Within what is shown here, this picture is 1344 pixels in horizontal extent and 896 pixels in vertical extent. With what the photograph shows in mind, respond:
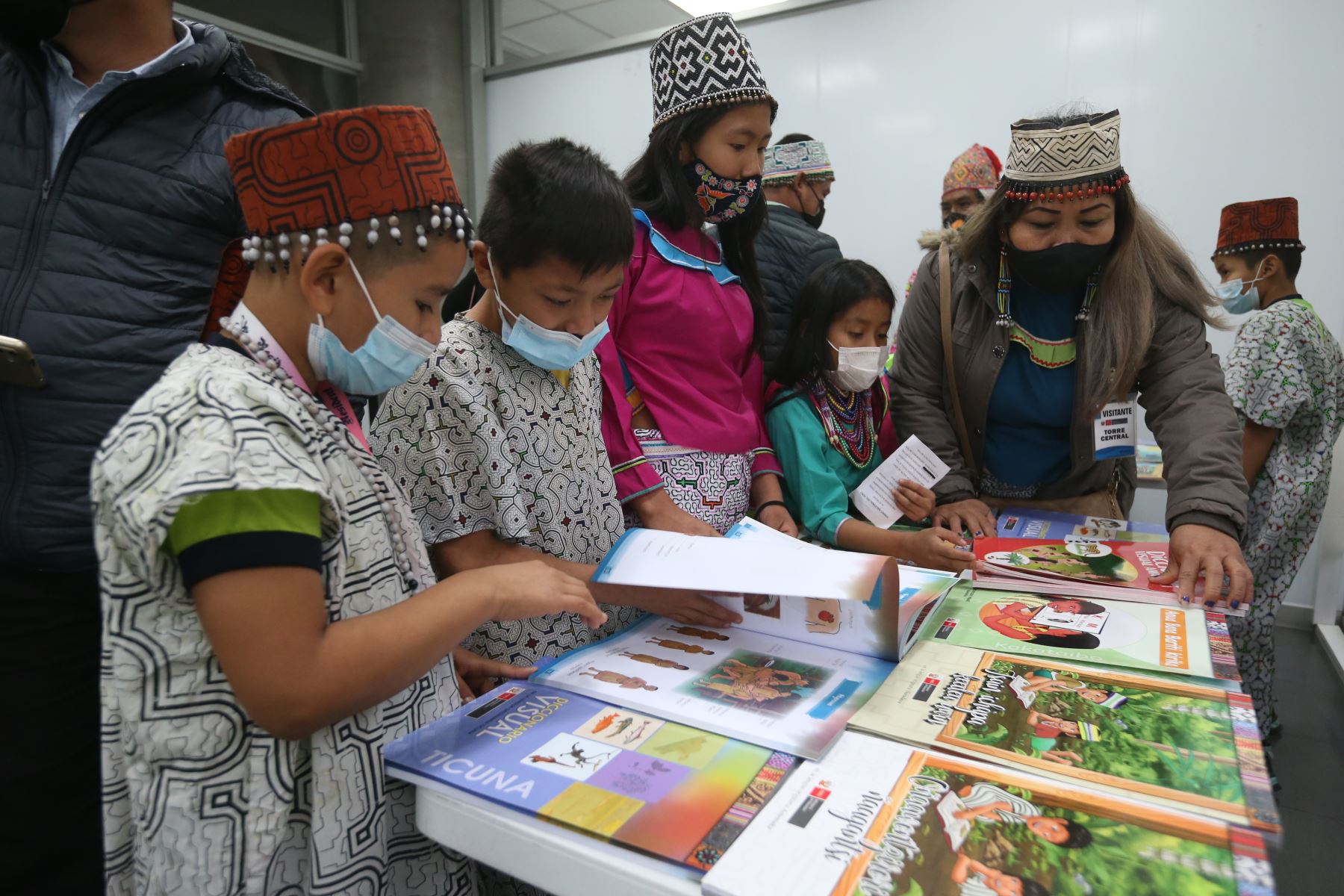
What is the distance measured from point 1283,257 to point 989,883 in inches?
125

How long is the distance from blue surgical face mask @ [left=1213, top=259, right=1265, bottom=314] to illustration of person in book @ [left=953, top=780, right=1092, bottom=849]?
9.62 ft

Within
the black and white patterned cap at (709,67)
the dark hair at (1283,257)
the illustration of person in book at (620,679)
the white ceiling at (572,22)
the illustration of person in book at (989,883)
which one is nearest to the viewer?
the illustration of person in book at (989,883)

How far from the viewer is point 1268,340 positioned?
2.62 meters

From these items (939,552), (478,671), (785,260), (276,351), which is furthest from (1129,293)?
(276,351)

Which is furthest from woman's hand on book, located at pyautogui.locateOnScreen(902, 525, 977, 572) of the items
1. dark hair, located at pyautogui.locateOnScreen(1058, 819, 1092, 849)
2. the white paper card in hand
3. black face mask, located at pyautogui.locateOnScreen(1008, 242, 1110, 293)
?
dark hair, located at pyautogui.locateOnScreen(1058, 819, 1092, 849)

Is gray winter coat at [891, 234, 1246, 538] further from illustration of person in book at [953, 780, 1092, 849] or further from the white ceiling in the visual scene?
the white ceiling

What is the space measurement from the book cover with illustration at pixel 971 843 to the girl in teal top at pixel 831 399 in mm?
917

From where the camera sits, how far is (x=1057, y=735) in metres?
0.79

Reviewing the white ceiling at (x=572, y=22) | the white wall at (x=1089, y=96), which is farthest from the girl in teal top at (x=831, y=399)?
the white ceiling at (x=572, y=22)

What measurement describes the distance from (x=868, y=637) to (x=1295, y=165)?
3668 millimetres

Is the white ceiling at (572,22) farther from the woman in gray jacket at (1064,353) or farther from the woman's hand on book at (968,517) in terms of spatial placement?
the woman's hand on book at (968,517)

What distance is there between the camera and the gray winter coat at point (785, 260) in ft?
6.48

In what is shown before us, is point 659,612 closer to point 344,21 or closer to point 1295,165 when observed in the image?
point 1295,165

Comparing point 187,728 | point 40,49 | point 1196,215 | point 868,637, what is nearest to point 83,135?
point 40,49
